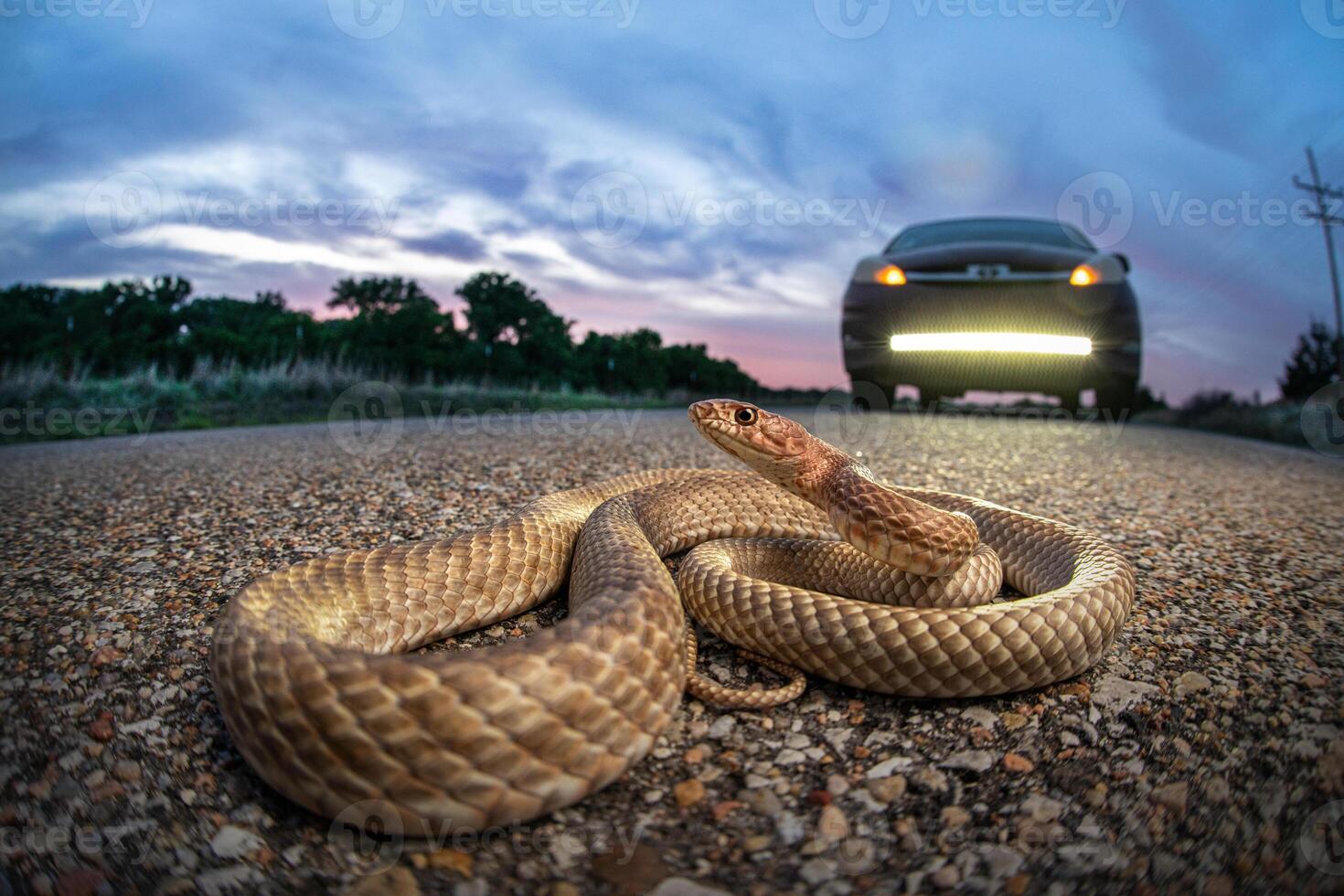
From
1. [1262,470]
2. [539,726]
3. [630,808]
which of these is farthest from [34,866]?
[1262,470]

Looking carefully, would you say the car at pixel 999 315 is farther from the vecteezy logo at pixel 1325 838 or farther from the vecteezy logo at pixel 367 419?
the vecteezy logo at pixel 1325 838

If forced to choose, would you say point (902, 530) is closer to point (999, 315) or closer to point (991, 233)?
point (999, 315)

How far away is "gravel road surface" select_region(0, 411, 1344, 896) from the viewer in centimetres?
133

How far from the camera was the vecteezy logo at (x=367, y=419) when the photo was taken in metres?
6.49

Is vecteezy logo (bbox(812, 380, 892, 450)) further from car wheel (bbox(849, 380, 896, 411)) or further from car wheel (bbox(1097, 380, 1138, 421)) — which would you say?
car wheel (bbox(1097, 380, 1138, 421))

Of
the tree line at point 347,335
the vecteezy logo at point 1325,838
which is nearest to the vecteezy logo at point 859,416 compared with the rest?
the vecteezy logo at point 1325,838

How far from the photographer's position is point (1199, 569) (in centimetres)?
291

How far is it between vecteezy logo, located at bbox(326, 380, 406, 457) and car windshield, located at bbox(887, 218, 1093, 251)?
6.36 meters

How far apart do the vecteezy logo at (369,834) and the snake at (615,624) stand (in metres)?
0.01

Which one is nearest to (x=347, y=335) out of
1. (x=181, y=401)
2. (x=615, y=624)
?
(x=181, y=401)

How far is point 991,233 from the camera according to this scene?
320 inches

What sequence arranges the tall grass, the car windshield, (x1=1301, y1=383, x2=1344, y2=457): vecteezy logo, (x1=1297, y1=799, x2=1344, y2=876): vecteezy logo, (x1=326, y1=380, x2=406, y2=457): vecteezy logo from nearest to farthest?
(x1=1297, y1=799, x2=1344, y2=876): vecteezy logo < (x1=326, y1=380, x2=406, y2=457): vecteezy logo < the car windshield < (x1=1301, y1=383, x2=1344, y2=457): vecteezy logo < the tall grass

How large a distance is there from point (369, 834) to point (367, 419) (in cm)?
1149

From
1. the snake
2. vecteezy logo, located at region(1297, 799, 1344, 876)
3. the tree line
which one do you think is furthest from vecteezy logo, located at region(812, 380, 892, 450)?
the tree line
